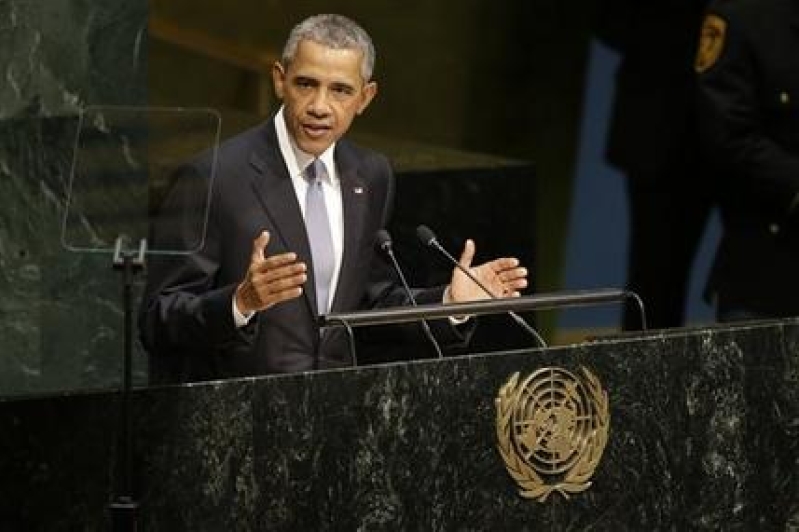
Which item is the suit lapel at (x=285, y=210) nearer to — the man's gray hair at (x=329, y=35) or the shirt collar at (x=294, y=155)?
the shirt collar at (x=294, y=155)

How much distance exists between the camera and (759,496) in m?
5.07

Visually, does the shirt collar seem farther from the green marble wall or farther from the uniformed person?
the uniformed person

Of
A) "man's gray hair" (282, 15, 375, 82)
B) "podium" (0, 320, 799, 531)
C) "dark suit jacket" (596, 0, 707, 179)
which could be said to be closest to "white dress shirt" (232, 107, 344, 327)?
"man's gray hair" (282, 15, 375, 82)

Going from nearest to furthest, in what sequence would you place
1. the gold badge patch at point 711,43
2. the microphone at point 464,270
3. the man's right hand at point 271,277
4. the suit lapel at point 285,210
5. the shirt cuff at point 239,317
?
the man's right hand at point 271,277 → the shirt cuff at point 239,317 → the microphone at point 464,270 → the suit lapel at point 285,210 → the gold badge patch at point 711,43

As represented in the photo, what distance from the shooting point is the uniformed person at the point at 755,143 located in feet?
19.9

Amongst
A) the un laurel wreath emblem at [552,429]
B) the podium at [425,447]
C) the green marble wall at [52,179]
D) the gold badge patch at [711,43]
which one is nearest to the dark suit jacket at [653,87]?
the gold badge patch at [711,43]

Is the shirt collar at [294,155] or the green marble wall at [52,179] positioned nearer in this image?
the shirt collar at [294,155]

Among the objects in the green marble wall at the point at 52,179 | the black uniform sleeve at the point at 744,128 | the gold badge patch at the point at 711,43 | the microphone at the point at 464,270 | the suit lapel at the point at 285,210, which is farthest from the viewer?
the gold badge patch at the point at 711,43

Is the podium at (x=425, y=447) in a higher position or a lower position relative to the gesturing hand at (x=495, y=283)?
lower

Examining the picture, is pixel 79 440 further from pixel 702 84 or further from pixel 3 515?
pixel 702 84

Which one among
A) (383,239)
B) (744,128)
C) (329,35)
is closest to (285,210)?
(383,239)

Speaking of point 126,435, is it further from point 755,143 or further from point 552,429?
point 755,143

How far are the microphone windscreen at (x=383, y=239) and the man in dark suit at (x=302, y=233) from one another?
0.05m

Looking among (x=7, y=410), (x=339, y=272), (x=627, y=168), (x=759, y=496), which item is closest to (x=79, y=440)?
(x=7, y=410)
